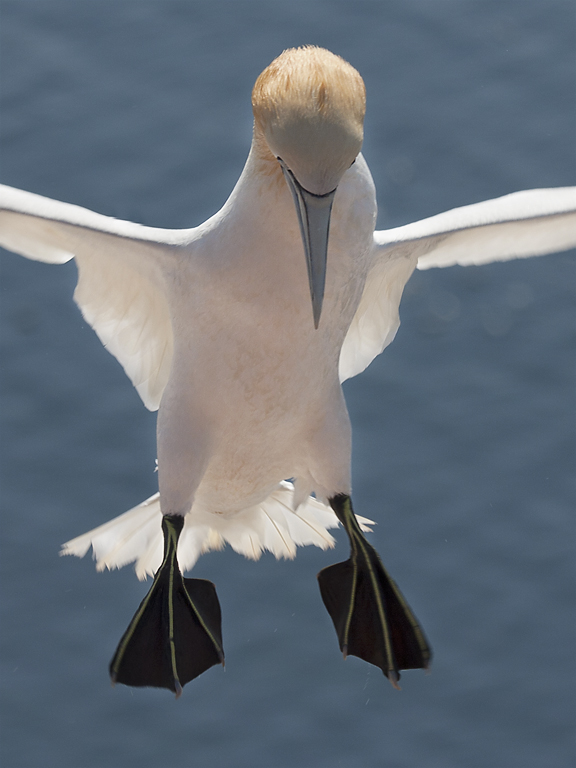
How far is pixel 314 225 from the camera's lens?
2.81 metres

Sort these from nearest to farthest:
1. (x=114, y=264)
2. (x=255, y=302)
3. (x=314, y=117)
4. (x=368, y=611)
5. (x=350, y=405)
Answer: (x=314, y=117)
(x=255, y=302)
(x=114, y=264)
(x=368, y=611)
(x=350, y=405)

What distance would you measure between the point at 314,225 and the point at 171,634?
1.35 metres

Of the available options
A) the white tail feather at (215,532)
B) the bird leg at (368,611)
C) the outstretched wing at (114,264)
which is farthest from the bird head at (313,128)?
the white tail feather at (215,532)

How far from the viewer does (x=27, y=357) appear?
5.45 meters

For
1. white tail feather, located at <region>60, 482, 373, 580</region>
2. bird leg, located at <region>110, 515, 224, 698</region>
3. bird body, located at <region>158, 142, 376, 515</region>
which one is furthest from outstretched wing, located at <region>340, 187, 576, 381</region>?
bird leg, located at <region>110, 515, 224, 698</region>

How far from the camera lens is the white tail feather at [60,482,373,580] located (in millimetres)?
4117

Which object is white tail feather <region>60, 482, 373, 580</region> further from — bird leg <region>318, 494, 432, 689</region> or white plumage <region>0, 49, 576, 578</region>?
→ bird leg <region>318, 494, 432, 689</region>

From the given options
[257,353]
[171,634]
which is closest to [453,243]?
[257,353]

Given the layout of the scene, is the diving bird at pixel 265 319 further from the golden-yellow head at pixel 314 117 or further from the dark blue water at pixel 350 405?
the dark blue water at pixel 350 405

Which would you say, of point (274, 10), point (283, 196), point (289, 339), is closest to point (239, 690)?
point (289, 339)

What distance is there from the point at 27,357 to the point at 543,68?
272 cm

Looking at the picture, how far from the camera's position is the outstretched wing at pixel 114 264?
3316mm

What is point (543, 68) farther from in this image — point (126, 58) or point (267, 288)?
point (267, 288)

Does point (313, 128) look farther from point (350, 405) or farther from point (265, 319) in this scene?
point (350, 405)
